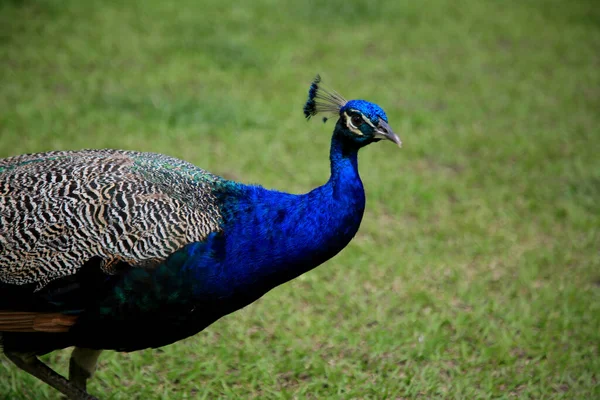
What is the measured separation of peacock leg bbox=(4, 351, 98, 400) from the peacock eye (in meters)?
1.47

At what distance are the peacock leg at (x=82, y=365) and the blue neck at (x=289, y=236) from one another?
724 mm

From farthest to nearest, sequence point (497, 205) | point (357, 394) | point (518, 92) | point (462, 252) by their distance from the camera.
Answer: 1. point (518, 92)
2. point (497, 205)
3. point (462, 252)
4. point (357, 394)

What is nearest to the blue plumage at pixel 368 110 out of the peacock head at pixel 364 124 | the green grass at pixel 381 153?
the peacock head at pixel 364 124

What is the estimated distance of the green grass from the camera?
10.8ft

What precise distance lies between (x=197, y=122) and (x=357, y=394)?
3160 mm

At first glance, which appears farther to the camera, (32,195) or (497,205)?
(497,205)

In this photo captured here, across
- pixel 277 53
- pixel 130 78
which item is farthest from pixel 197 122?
pixel 277 53

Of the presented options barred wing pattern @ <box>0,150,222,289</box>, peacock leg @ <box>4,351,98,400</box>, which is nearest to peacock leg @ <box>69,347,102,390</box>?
peacock leg @ <box>4,351,98,400</box>

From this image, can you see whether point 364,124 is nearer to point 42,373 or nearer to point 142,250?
point 142,250

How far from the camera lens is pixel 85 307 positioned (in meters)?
2.45

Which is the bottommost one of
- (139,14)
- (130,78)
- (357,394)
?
(357,394)

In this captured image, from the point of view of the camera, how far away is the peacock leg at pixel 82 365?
283cm

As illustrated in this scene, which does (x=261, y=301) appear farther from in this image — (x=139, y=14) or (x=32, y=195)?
(x=139, y=14)

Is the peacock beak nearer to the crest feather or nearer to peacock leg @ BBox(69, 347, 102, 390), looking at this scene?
the crest feather
